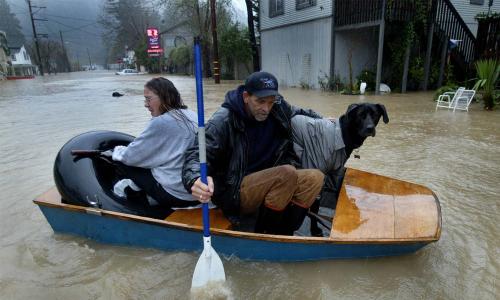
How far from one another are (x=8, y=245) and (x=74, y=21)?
138597 mm

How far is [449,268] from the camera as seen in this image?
286 cm

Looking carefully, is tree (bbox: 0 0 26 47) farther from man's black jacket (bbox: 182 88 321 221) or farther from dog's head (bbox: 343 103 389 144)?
dog's head (bbox: 343 103 389 144)

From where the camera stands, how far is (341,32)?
1484 cm

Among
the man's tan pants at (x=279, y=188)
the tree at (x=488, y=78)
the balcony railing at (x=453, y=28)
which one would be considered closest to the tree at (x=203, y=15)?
the balcony railing at (x=453, y=28)

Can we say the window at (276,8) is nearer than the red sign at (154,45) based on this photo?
Yes

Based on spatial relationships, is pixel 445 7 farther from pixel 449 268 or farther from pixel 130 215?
pixel 130 215

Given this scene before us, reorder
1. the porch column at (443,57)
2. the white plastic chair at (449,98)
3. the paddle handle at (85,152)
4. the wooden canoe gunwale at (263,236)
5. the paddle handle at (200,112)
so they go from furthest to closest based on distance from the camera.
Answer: the porch column at (443,57)
the white plastic chair at (449,98)
the paddle handle at (85,152)
the wooden canoe gunwale at (263,236)
the paddle handle at (200,112)

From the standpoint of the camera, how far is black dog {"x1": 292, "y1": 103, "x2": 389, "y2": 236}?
3.12m

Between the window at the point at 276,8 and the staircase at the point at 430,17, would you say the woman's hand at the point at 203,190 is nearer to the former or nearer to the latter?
the staircase at the point at 430,17

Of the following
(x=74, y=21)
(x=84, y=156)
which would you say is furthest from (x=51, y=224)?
(x=74, y=21)

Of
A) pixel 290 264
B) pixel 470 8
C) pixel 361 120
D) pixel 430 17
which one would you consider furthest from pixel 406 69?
pixel 290 264

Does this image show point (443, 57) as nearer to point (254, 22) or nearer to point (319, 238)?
point (254, 22)

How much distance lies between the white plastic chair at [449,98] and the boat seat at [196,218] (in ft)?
29.0

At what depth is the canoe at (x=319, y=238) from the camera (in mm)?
2598
